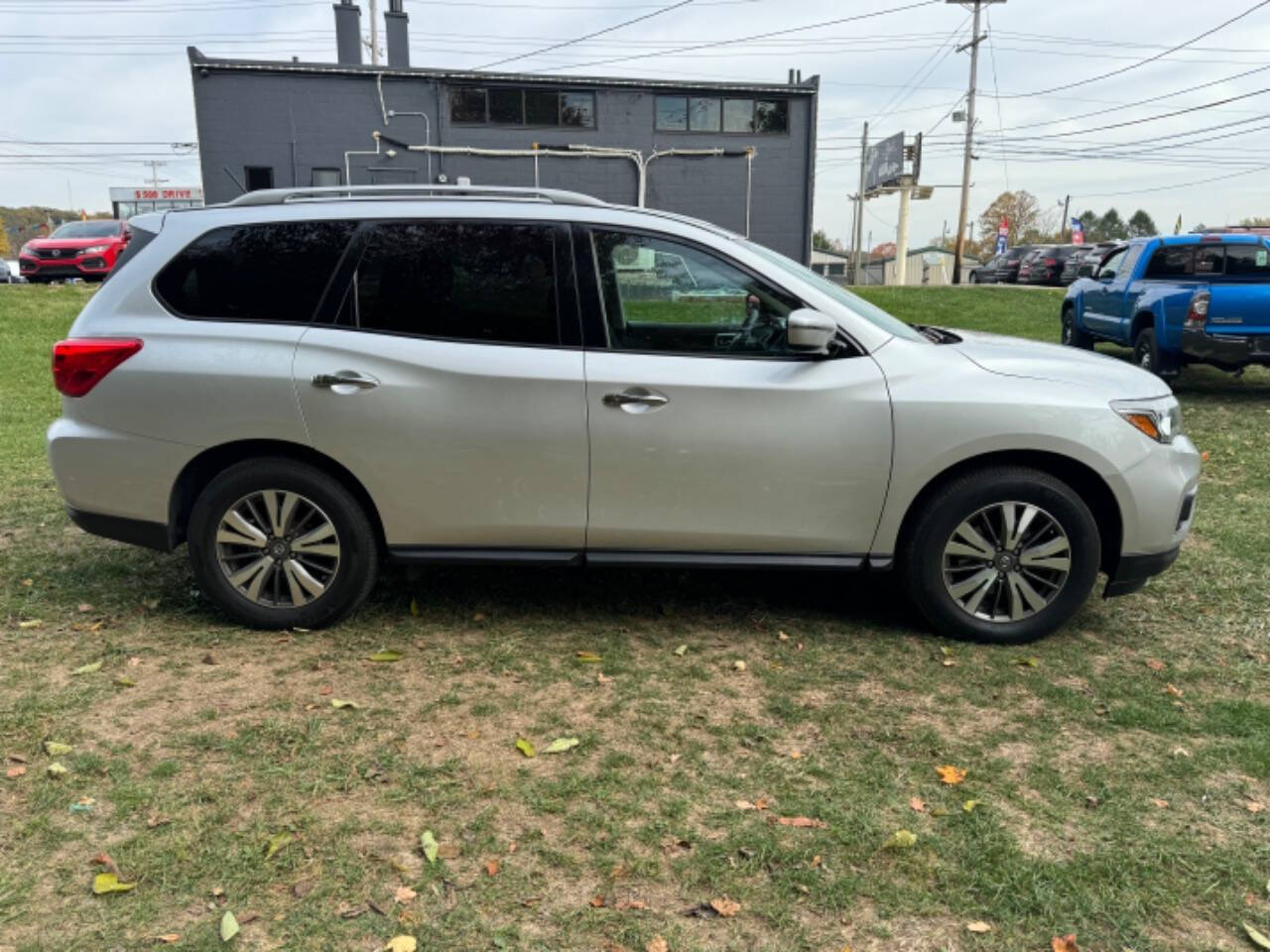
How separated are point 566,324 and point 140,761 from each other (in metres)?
2.23

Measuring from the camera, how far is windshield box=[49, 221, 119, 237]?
21312 mm

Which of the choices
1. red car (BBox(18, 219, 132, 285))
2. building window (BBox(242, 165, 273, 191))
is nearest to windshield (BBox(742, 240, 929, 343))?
red car (BBox(18, 219, 132, 285))

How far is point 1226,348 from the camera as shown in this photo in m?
9.98

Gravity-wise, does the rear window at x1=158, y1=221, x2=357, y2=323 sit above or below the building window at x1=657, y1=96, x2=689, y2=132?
below

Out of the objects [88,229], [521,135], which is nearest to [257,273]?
[88,229]

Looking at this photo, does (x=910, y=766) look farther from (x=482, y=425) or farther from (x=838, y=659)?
(x=482, y=425)

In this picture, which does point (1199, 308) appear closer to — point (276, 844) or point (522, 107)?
point (276, 844)

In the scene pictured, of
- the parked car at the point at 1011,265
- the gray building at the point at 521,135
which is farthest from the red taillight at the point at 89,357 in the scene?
the parked car at the point at 1011,265

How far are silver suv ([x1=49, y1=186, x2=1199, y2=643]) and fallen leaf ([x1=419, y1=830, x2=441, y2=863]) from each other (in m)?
1.53

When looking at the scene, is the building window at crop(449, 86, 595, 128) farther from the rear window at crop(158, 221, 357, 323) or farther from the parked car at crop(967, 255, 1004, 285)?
the rear window at crop(158, 221, 357, 323)

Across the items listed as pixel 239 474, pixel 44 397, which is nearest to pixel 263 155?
pixel 44 397

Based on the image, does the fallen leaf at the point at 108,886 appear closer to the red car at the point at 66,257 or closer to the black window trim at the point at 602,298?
the black window trim at the point at 602,298

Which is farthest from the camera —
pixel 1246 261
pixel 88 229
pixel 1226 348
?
pixel 88 229

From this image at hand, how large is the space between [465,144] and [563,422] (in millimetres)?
21889
